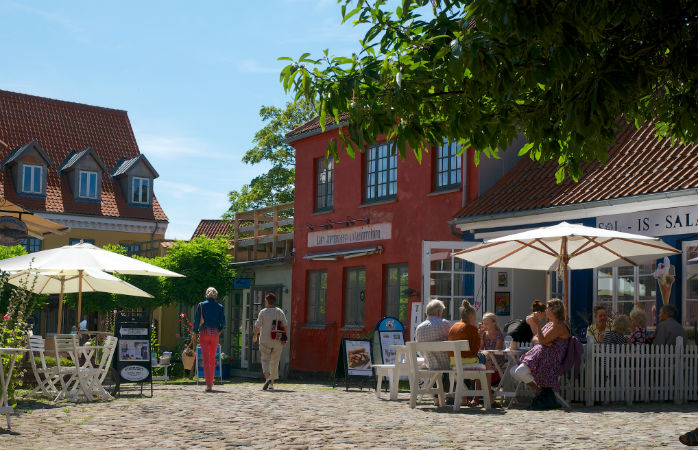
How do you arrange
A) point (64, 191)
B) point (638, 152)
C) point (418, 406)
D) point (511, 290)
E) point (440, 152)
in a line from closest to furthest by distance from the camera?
point (418, 406)
point (638, 152)
point (511, 290)
point (440, 152)
point (64, 191)

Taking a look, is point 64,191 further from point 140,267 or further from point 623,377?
point 623,377

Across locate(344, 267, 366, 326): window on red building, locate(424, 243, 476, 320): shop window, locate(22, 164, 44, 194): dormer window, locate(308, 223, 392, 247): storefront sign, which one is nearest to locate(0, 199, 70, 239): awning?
locate(424, 243, 476, 320): shop window

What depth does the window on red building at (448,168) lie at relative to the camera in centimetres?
2120

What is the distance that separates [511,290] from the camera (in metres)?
19.4

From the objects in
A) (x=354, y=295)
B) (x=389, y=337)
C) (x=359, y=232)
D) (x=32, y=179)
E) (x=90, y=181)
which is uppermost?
(x=90, y=181)

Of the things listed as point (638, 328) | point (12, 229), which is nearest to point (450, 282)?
point (638, 328)

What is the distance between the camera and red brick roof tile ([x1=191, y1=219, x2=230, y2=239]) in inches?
2039

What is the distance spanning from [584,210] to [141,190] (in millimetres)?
29920

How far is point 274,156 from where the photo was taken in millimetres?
46750

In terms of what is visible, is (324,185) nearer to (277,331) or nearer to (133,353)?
(277,331)

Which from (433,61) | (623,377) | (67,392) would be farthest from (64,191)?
(433,61)

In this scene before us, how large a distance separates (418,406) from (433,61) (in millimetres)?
6922

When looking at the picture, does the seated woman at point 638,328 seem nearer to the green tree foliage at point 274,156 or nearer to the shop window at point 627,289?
the shop window at point 627,289

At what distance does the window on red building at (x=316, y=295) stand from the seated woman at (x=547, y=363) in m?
12.7
